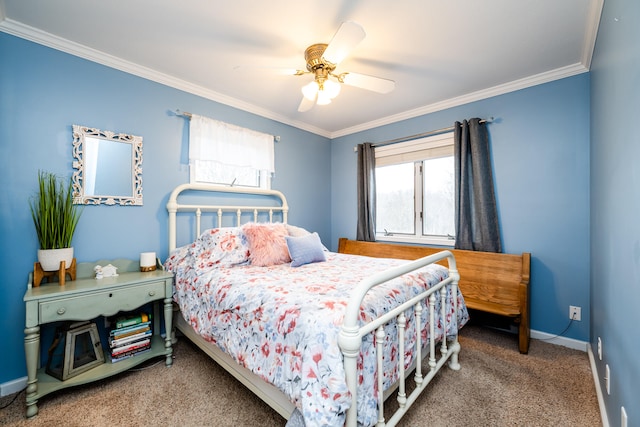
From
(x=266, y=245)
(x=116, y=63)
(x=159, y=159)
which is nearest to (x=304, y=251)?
(x=266, y=245)

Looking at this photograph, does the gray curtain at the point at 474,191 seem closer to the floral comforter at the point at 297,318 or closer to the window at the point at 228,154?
the floral comforter at the point at 297,318

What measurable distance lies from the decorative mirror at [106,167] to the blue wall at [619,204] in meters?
3.05

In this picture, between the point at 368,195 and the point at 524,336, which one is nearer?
the point at 524,336

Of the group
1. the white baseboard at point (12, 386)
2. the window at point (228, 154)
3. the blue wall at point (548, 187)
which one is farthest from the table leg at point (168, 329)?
A: the blue wall at point (548, 187)

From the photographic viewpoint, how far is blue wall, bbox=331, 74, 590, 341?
2336 mm

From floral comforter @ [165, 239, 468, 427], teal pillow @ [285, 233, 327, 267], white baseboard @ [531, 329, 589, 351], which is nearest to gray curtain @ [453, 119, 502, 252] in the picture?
white baseboard @ [531, 329, 589, 351]

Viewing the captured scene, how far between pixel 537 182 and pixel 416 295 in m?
1.87

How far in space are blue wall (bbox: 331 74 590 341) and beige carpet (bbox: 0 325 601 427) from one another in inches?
22.6

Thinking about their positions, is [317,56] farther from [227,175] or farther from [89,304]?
[89,304]

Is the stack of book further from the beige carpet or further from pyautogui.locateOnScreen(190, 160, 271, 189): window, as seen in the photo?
pyautogui.locateOnScreen(190, 160, 271, 189): window

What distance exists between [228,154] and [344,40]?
1.80 meters

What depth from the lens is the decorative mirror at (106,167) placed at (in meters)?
2.05

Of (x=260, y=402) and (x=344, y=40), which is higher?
(x=344, y=40)

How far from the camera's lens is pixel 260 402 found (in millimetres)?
1688
